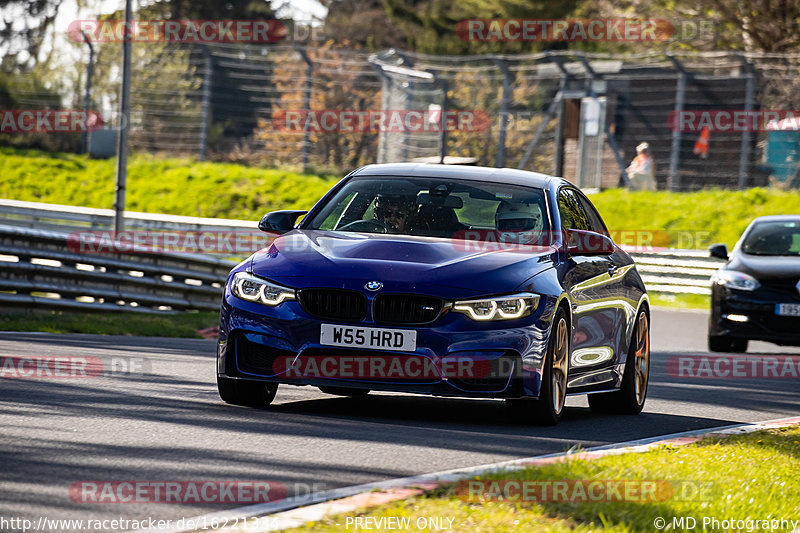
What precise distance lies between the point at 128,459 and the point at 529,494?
5.78 feet

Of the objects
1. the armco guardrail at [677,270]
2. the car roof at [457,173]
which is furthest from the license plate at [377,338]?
the armco guardrail at [677,270]

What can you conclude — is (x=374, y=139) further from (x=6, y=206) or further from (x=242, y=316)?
(x=242, y=316)

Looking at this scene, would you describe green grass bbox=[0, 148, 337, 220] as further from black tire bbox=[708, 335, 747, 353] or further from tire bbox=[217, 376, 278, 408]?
tire bbox=[217, 376, 278, 408]

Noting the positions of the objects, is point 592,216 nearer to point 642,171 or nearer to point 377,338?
point 377,338

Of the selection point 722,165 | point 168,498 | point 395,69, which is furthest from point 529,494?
point 395,69

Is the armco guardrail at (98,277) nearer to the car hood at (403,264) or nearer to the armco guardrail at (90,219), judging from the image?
the car hood at (403,264)

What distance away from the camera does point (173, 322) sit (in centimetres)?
1636

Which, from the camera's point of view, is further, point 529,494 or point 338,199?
point 338,199

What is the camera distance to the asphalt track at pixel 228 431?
585 cm

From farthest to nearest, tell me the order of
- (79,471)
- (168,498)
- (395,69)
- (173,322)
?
1. (395,69)
2. (173,322)
3. (79,471)
4. (168,498)

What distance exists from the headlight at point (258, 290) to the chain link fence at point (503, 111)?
19.8 meters

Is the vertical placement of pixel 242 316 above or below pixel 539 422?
above

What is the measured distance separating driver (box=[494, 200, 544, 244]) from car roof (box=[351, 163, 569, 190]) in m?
0.27

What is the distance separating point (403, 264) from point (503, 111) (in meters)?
22.7
